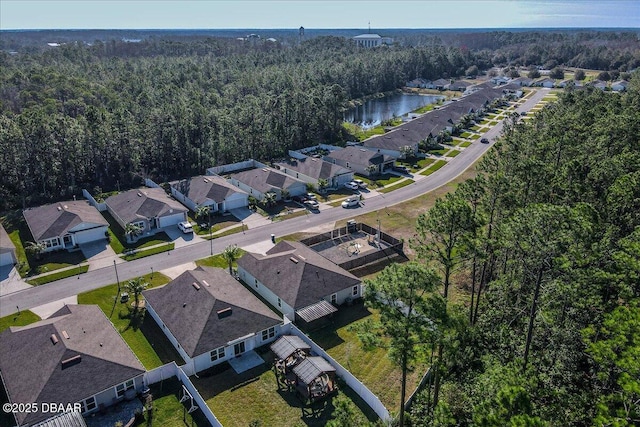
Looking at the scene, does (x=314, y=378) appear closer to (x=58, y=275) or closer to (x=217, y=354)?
(x=217, y=354)

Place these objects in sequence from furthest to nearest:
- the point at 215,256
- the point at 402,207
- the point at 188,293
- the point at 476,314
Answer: the point at 402,207, the point at 215,256, the point at 188,293, the point at 476,314

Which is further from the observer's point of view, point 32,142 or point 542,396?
point 32,142

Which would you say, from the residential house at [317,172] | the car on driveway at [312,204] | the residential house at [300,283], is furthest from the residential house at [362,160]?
the residential house at [300,283]

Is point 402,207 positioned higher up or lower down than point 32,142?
lower down

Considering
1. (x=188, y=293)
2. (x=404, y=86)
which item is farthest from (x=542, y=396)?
(x=404, y=86)

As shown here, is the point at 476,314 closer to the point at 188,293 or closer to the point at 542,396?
the point at 542,396

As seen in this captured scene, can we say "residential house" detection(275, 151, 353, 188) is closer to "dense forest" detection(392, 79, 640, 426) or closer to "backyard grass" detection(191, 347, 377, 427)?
"dense forest" detection(392, 79, 640, 426)

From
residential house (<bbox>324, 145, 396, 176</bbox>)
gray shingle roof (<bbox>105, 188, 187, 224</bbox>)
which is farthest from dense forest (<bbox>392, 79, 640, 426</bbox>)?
residential house (<bbox>324, 145, 396, 176</bbox>)
